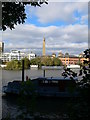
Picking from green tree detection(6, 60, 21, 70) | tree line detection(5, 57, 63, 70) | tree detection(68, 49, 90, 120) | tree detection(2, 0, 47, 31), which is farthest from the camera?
tree line detection(5, 57, 63, 70)

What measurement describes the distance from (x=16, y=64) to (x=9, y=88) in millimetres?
36395

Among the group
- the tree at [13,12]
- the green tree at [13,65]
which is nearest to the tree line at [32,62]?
the green tree at [13,65]

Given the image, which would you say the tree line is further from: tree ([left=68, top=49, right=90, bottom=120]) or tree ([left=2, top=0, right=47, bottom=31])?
tree ([left=68, top=49, right=90, bottom=120])

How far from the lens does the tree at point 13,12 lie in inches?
173

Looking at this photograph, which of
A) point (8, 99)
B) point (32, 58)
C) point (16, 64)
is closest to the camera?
point (8, 99)

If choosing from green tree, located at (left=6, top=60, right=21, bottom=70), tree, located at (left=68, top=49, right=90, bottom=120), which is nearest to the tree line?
green tree, located at (left=6, top=60, right=21, bottom=70)

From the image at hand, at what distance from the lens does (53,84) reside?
22.0 metres

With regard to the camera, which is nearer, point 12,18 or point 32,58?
point 12,18

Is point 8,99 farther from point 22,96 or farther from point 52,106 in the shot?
point 22,96

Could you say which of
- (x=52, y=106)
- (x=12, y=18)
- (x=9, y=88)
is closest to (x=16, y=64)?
(x=9, y=88)

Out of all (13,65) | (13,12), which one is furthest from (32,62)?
(13,12)

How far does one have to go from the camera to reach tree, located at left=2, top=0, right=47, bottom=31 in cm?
439

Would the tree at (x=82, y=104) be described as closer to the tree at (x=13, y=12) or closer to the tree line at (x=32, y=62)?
the tree at (x=13, y=12)

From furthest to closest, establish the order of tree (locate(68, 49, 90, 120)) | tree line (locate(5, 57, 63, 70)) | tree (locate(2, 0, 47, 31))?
tree line (locate(5, 57, 63, 70))
tree (locate(2, 0, 47, 31))
tree (locate(68, 49, 90, 120))
